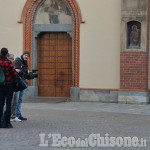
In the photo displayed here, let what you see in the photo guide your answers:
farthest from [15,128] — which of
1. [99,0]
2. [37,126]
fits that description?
[99,0]

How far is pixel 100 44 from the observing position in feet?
59.5

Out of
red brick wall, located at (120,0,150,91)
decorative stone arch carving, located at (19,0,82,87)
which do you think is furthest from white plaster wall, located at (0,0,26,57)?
red brick wall, located at (120,0,150,91)

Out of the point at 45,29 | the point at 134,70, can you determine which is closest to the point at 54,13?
the point at 45,29

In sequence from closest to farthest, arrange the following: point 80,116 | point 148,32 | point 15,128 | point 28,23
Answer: point 15,128 → point 80,116 → point 148,32 → point 28,23

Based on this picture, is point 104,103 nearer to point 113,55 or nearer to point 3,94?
point 113,55

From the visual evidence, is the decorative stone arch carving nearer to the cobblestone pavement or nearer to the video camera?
the cobblestone pavement

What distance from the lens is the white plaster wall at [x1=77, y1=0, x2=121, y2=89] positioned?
18.0 m

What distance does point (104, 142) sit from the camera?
909cm

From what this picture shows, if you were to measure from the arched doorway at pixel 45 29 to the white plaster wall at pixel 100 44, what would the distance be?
0.21 m

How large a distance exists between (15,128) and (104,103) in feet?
23.4

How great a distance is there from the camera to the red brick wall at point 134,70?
57.4ft

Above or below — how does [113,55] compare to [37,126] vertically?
above

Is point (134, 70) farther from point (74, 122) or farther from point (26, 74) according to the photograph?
point (26, 74)

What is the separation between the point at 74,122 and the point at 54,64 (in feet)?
23.6
